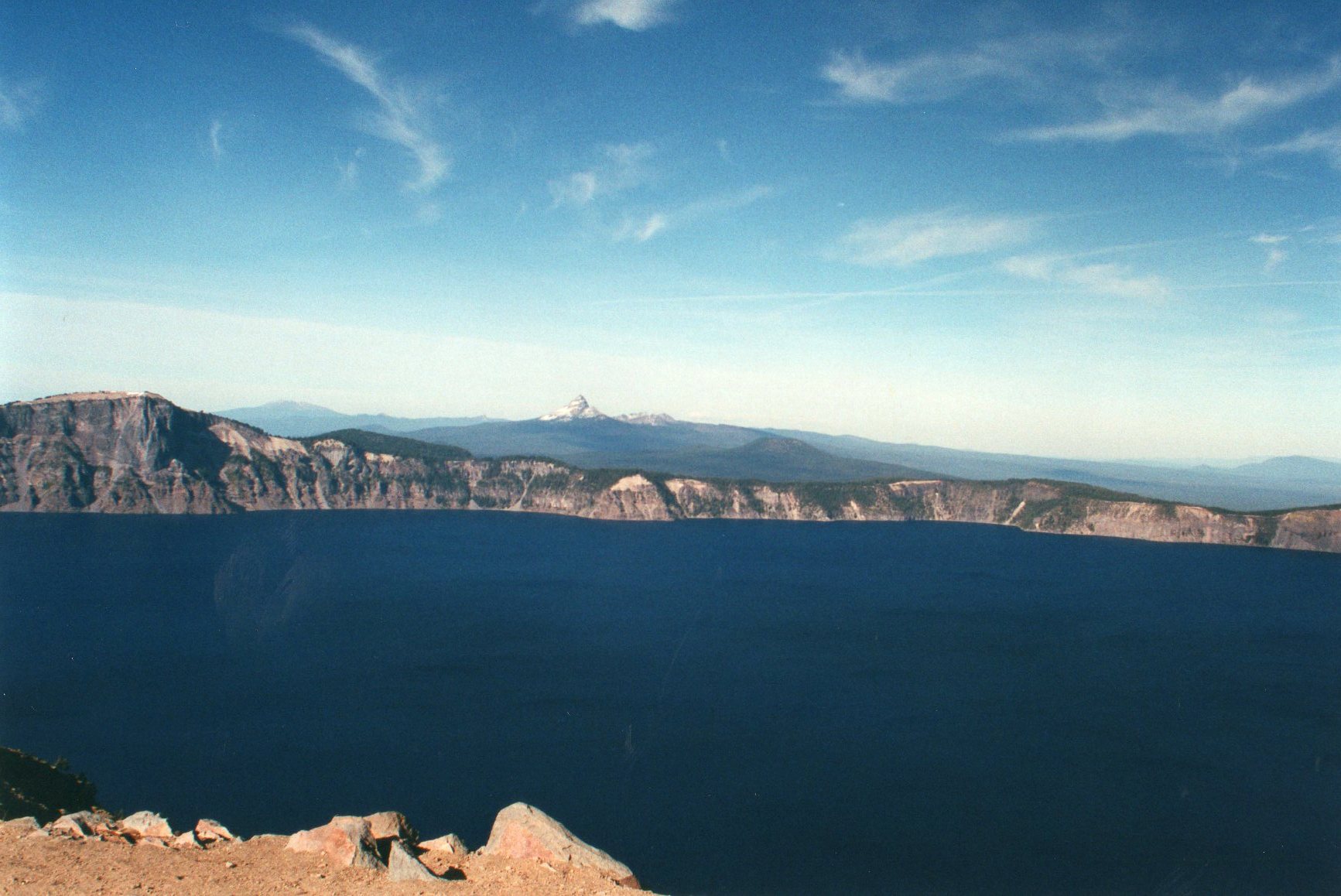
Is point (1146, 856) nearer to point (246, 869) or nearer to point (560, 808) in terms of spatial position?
point (560, 808)

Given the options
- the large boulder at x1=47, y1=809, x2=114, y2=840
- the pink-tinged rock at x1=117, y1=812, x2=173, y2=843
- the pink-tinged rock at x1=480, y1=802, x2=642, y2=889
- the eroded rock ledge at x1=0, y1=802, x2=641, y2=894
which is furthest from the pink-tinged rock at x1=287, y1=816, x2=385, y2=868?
the large boulder at x1=47, y1=809, x2=114, y2=840

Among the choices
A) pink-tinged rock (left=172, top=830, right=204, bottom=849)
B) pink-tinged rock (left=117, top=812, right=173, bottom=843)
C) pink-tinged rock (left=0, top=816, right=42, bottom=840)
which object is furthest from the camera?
pink-tinged rock (left=117, top=812, right=173, bottom=843)

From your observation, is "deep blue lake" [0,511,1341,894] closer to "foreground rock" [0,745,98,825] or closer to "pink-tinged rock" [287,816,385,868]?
"foreground rock" [0,745,98,825]

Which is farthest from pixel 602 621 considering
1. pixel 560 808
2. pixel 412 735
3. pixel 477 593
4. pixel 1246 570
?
pixel 1246 570

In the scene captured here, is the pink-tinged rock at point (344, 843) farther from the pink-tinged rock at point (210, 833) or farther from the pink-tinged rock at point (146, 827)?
the pink-tinged rock at point (146, 827)

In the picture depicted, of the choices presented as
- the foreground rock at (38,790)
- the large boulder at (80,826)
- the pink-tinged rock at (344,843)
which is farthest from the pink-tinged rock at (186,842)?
the foreground rock at (38,790)

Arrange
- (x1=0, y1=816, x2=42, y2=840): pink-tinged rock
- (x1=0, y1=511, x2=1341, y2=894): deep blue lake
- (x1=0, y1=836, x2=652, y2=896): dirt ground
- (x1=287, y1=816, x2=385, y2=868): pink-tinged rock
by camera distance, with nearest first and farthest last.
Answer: (x1=0, y1=836, x2=652, y2=896): dirt ground → (x1=287, y1=816, x2=385, y2=868): pink-tinged rock → (x1=0, y1=816, x2=42, y2=840): pink-tinged rock → (x1=0, y1=511, x2=1341, y2=894): deep blue lake

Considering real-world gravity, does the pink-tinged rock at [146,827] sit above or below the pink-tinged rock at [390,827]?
below
